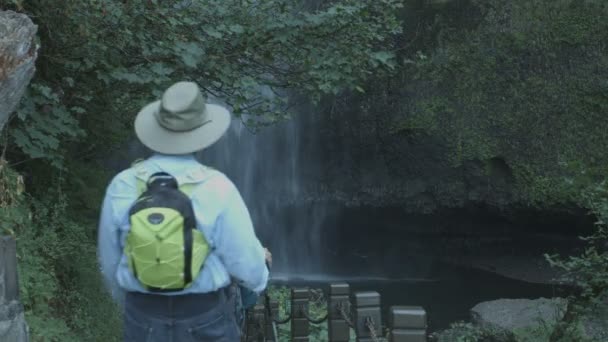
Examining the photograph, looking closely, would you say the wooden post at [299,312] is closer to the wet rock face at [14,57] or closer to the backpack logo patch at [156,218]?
the wet rock face at [14,57]

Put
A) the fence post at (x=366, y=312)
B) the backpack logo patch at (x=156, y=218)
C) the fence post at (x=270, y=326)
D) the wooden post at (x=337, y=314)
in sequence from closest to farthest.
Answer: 1. the backpack logo patch at (x=156, y=218)
2. the fence post at (x=366, y=312)
3. the fence post at (x=270, y=326)
4. the wooden post at (x=337, y=314)

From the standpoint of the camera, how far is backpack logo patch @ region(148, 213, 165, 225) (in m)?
2.64

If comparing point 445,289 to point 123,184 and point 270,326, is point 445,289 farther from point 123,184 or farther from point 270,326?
point 123,184

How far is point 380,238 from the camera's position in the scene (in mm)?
20250

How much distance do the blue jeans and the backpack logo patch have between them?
0.34 m

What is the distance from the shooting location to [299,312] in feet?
19.6

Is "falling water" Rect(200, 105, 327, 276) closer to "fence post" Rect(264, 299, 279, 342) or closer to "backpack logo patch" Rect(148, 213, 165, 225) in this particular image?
"fence post" Rect(264, 299, 279, 342)

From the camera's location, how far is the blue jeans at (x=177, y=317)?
9.23 ft

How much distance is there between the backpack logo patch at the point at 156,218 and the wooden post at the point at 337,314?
284cm

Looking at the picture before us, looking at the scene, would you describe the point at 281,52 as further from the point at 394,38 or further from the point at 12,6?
the point at 394,38

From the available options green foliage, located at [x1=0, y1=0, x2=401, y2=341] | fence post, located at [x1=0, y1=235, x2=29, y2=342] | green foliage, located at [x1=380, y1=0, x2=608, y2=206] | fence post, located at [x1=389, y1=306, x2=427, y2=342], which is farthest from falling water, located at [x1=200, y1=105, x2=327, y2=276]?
fence post, located at [x1=389, y1=306, x2=427, y2=342]

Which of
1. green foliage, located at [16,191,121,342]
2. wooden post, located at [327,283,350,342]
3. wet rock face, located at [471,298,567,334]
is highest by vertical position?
wooden post, located at [327,283,350,342]

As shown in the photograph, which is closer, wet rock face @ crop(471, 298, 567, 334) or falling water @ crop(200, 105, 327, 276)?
wet rock face @ crop(471, 298, 567, 334)

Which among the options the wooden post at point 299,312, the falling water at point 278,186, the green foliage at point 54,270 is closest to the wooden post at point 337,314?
the wooden post at point 299,312
